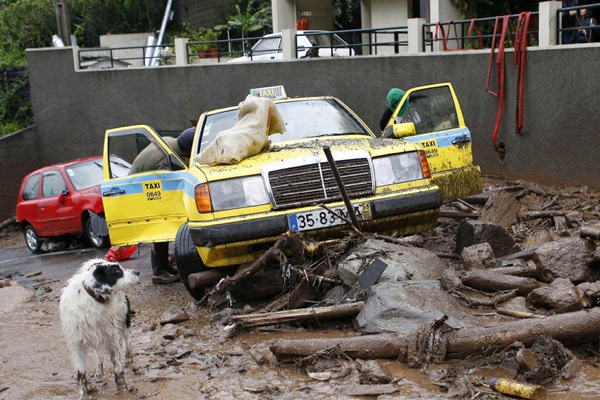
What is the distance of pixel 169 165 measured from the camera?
9484 mm

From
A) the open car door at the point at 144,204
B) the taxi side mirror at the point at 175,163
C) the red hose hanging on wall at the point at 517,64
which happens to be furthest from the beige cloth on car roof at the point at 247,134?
the red hose hanging on wall at the point at 517,64

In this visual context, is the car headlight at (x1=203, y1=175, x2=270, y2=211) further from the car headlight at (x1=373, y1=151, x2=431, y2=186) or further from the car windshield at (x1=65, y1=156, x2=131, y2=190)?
the car windshield at (x1=65, y1=156, x2=131, y2=190)

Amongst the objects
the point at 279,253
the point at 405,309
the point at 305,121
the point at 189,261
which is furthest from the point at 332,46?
the point at 405,309

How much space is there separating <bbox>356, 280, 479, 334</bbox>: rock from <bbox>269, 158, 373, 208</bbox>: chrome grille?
52.1 inches

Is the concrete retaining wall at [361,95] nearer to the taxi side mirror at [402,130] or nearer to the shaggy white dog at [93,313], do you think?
the taxi side mirror at [402,130]

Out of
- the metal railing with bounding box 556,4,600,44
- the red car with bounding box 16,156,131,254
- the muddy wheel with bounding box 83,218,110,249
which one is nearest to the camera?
the metal railing with bounding box 556,4,600,44

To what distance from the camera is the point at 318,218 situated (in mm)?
7684

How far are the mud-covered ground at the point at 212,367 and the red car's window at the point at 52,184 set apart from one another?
7064 millimetres

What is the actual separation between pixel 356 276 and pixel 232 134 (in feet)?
6.58

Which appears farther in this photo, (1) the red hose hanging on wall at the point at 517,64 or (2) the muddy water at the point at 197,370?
(1) the red hose hanging on wall at the point at 517,64

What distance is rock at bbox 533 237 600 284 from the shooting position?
22.7 feet

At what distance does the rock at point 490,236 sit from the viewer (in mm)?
7957

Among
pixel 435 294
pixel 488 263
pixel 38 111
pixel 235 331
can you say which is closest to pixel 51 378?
pixel 235 331

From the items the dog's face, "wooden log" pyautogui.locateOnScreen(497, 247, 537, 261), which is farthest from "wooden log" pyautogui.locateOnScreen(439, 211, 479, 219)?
the dog's face
